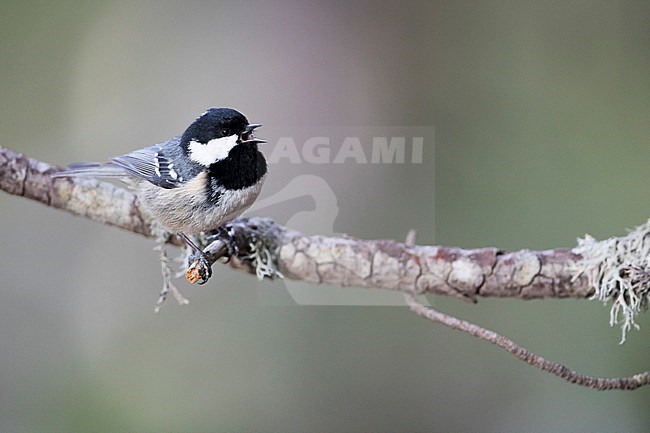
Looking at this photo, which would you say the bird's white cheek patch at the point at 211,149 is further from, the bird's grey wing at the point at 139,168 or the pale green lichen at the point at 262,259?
the pale green lichen at the point at 262,259

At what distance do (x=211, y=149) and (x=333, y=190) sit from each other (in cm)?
54

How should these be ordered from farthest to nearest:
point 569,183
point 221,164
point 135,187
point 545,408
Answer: point 569,183 → point 545,408 → point 135,187 → point 221,164

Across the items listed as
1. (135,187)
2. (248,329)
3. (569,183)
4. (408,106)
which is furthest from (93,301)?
(569,183)

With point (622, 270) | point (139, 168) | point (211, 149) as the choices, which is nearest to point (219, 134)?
point (211, 149)

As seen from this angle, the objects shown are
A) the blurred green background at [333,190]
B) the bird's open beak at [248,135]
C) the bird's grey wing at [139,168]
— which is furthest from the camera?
the blurred green background at [333,190]

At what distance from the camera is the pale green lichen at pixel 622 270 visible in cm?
74

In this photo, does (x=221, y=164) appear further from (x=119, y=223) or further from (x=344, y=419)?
(x=344, y=419)

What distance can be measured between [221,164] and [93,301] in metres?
0.67

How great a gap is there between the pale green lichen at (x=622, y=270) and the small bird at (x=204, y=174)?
0.43 meters

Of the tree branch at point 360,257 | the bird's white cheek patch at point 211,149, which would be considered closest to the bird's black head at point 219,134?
the bird's white cheek patch at point 211,149

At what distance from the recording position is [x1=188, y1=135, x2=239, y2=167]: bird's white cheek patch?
682mm

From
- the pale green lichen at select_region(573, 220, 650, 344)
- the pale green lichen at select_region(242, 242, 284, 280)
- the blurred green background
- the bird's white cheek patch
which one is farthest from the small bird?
the pale green lichen at select_region(573, 220, 650, 344)

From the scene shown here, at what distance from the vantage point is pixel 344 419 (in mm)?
1174

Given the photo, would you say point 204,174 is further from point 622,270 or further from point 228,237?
point 622,270
